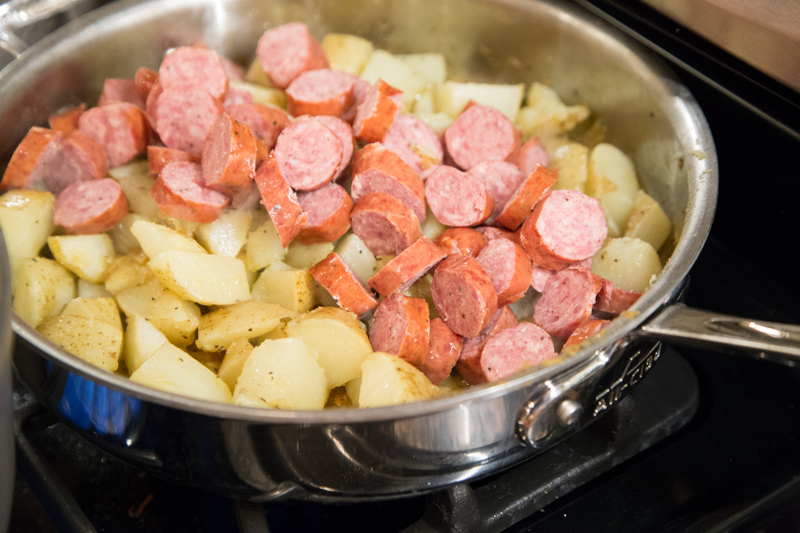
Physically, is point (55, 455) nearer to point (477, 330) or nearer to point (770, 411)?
point (477, 330)

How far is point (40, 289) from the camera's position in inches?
45.7

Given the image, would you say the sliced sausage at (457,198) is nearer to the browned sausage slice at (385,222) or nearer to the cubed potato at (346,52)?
the browned sausage slice at (385,222)

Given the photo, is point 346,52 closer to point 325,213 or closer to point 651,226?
point 325,213

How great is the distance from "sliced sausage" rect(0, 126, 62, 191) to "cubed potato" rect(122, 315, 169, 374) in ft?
1.48

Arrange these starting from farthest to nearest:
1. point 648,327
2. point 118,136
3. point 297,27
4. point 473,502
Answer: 1. point 297,27
2. point 118,136
3. point 473,502
4. point 648,327

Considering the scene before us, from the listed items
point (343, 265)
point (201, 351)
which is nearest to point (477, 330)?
point (343, 265)

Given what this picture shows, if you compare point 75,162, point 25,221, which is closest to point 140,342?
point 25,221

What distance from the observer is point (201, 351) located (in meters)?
1.21

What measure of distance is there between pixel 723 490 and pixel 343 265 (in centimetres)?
83

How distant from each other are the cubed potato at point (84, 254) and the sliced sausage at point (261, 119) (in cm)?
39

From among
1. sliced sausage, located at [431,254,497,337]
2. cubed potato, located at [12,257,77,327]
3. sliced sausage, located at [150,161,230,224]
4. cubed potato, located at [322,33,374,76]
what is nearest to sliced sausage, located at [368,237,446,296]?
sliced sausage, located at [431,254,497,337]

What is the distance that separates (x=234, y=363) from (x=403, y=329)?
303 mm

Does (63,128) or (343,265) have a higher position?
(63,128)

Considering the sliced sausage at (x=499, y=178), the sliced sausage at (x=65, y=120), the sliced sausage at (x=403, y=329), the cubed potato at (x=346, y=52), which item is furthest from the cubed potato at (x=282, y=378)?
the cubed potato at (x=346, y=52)
